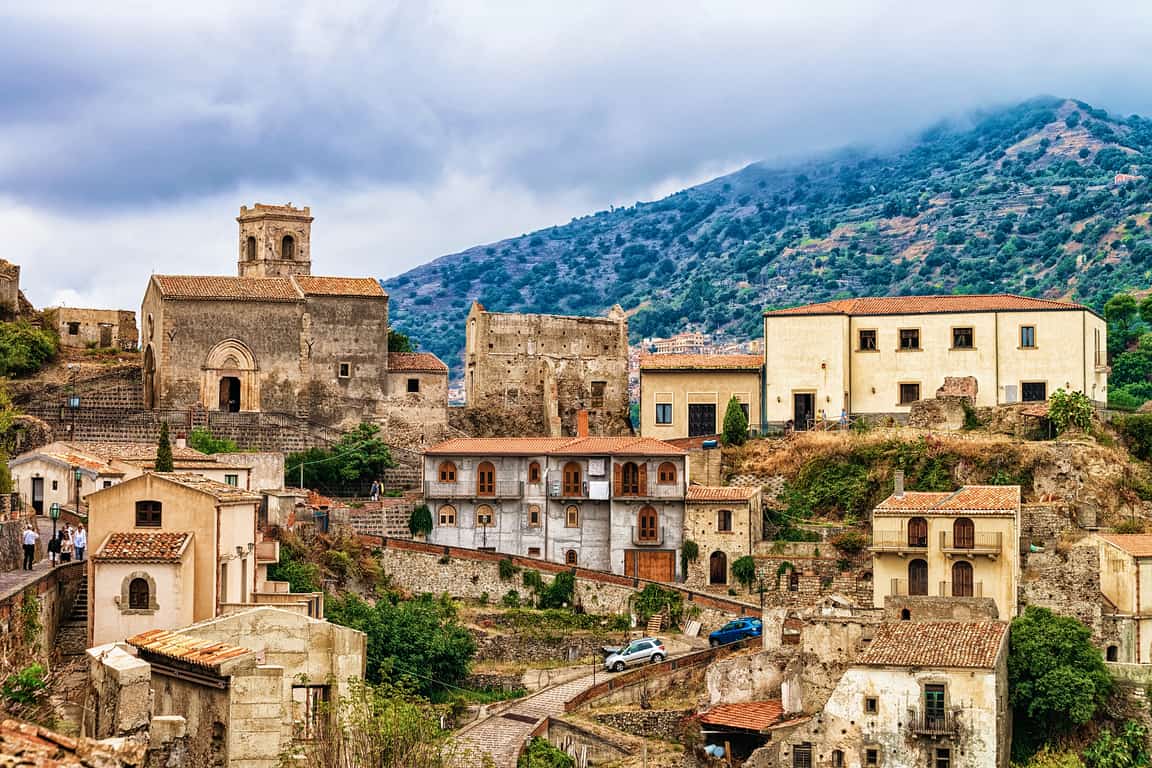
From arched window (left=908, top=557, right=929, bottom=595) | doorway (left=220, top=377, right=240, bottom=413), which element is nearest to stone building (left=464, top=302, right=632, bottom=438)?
doorway (left=220, top=377, right=240, bottom=413)

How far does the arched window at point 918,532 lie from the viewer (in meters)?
55.3

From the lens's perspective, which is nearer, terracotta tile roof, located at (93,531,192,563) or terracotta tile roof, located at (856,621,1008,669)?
terracotta tile roof, located at (93,531,192,563)

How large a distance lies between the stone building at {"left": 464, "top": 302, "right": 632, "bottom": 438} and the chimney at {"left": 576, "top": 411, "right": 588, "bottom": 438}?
254cm

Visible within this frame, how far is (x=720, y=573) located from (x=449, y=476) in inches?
388

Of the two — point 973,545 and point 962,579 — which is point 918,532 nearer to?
point 973,545

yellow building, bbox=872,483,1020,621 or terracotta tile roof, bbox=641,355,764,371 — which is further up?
terracotta tile roof, bbox=641,355,764,371

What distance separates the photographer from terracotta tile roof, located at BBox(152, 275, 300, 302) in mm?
69688

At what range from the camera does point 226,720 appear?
998 inches

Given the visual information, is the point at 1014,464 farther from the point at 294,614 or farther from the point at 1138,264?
the point at 1138,264

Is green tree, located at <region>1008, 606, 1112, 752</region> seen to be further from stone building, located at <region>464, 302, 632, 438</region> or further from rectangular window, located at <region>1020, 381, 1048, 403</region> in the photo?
stone building, located at <region>464, 302, 632, 438</region>

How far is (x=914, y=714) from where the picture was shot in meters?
47.2

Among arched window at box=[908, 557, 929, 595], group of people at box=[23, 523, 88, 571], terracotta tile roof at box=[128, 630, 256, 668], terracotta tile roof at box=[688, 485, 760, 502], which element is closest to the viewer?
terracotta tile roof at box=[128, 630, 256, 668]

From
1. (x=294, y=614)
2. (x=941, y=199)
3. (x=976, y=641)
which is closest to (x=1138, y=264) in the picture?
(x=941, y=199)

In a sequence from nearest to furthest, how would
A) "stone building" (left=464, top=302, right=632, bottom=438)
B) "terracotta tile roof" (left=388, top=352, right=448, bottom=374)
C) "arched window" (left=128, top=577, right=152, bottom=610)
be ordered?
"arched window" (left=128, top=577, right=152, bottom=610)
"terracotta tile roof" (left=388, top=352, right=448, bottom=374)
"stone building" (left=464, top=302, right=632, bottom=438)
